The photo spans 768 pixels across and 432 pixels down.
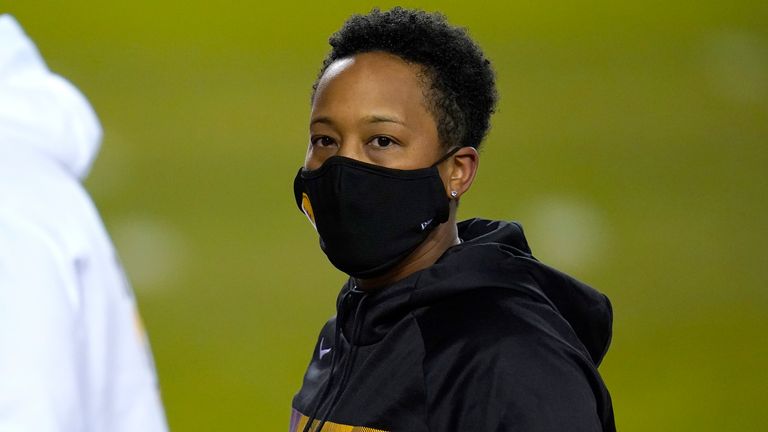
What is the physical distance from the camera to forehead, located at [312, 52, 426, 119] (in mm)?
1459

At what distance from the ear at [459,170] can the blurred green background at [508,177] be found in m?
1.34

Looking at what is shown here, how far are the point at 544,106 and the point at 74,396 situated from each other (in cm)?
234

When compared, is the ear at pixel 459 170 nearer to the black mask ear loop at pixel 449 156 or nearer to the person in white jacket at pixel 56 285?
the black mask ear loop at pixel 449 156

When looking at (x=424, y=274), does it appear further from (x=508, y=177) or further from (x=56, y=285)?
(x=508, y=177)

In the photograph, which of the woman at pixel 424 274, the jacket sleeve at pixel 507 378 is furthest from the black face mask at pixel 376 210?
the jacket sleeve at pixel 507 378

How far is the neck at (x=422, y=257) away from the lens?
1503mm

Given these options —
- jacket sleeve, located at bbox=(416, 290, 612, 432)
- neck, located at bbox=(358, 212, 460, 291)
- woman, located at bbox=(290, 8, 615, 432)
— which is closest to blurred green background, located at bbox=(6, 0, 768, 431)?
woman, located at bbox=(290, 8, 615, 432)

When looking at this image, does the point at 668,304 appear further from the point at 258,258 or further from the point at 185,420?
the point at 185,420

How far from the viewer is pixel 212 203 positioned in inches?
111

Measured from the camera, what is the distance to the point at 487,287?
1.40 meters

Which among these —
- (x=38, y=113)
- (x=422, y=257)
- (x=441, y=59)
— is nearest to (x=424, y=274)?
(x=422, y=257)

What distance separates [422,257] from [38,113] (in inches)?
32.9

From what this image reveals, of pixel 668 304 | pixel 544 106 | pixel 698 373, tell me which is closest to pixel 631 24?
pixel 544 106

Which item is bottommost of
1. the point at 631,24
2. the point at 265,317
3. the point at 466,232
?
the point at 265,317
